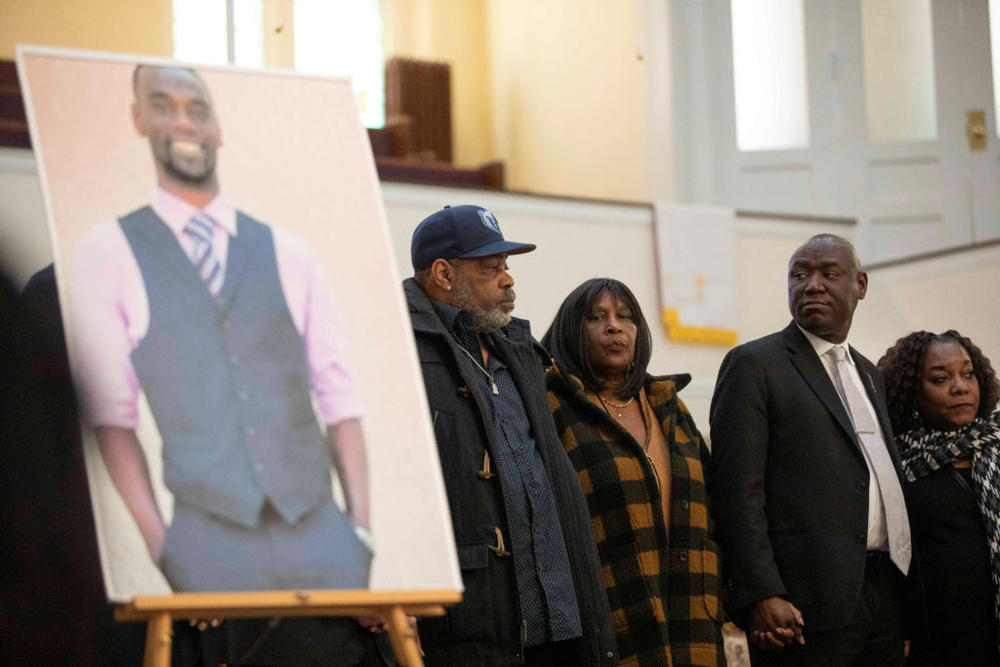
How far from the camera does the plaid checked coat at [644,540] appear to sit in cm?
290

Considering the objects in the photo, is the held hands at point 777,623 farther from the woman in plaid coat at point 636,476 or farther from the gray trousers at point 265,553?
the gray trousers at point 265,553

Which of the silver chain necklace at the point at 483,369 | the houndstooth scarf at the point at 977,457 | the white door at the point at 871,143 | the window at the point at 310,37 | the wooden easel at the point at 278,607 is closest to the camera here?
the wooden easel at the point at 278,607

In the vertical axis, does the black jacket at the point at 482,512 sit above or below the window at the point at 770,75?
below

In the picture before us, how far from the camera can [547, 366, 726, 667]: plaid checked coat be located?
2.90m

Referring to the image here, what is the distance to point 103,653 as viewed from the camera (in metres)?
2.24

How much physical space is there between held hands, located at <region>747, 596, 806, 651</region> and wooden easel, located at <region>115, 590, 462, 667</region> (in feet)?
3.61

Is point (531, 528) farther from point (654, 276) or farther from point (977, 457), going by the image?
point (654, 276)

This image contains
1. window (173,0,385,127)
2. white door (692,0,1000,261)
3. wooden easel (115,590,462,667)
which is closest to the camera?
wooden easel (115,590,462,667)

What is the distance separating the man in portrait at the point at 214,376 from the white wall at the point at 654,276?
123 inches

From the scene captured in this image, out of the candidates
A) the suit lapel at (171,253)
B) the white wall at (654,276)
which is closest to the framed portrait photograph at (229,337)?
the suit lapel at (171,253)

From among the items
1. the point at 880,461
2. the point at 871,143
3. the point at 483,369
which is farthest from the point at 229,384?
the point at 871,143

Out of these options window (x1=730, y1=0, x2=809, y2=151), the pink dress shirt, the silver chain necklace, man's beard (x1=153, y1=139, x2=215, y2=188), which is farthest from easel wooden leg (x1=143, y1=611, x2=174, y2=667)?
window (x1=730, y1=0, x2=809, y2=151)

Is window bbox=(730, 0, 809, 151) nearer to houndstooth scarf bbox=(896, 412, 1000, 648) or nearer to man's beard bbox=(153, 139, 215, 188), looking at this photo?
houndstooth scarf bbox=(896, 412, 1000, 648)

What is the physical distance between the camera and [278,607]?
6.52ft
